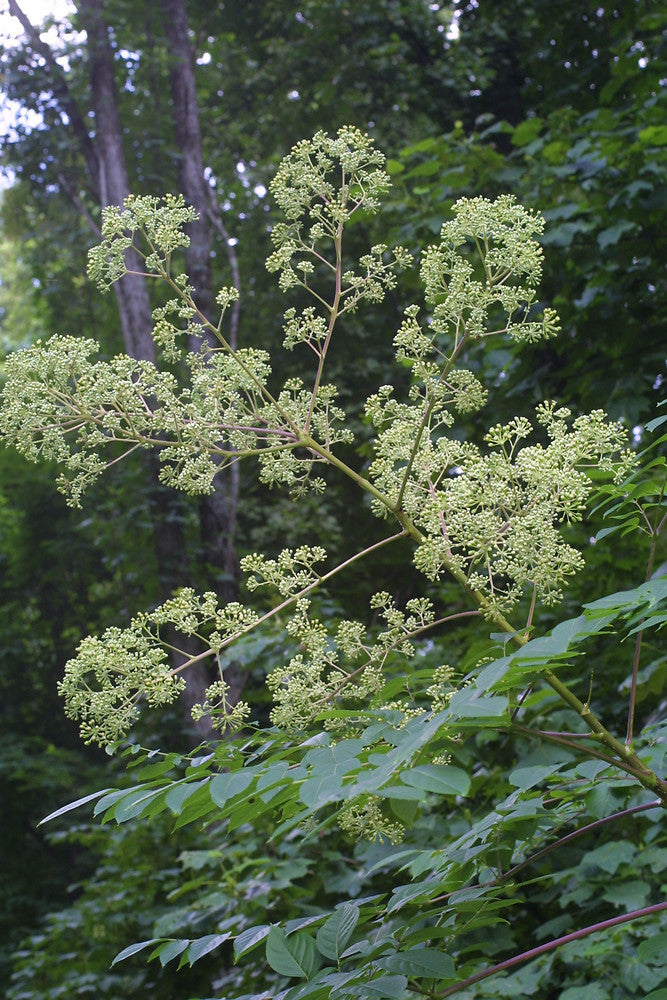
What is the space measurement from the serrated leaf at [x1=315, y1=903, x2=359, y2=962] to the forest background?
4.16 feet

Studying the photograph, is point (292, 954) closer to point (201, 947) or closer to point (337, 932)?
point (337, 932)

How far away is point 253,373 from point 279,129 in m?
10.7

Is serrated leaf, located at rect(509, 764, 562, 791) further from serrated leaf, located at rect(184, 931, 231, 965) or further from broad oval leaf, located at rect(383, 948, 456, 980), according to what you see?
serrated leaf, located at rect(184, 931, 231, 965)

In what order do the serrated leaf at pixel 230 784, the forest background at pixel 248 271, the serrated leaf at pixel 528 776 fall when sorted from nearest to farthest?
1. the serrated leaf at pixel 230 784
2. the serrated leaf at pixel 528 776
3. the forest background at pixel 248 271

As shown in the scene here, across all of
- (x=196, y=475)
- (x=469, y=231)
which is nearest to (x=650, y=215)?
(x=469, y=231)

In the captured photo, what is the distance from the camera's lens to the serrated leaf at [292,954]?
1540 millimetres

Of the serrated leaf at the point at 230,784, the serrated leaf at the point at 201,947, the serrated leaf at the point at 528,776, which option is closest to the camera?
the serrated leaf at the point at 230,784

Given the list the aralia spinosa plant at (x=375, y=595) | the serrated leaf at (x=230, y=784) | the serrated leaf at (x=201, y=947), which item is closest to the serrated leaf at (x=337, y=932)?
the aralia spinosa plant at (x=375, y=595)

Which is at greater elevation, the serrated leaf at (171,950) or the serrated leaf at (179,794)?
the serrated leaf at (179,794)

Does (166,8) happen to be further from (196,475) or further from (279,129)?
(196,475)

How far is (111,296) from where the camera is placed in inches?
462

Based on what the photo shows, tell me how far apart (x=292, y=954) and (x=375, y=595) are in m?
0.71

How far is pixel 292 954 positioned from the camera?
1.58 metres

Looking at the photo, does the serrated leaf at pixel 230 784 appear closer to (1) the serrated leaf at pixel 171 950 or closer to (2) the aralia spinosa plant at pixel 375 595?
(2) the aralia spinosa plant at pixel 375 595
